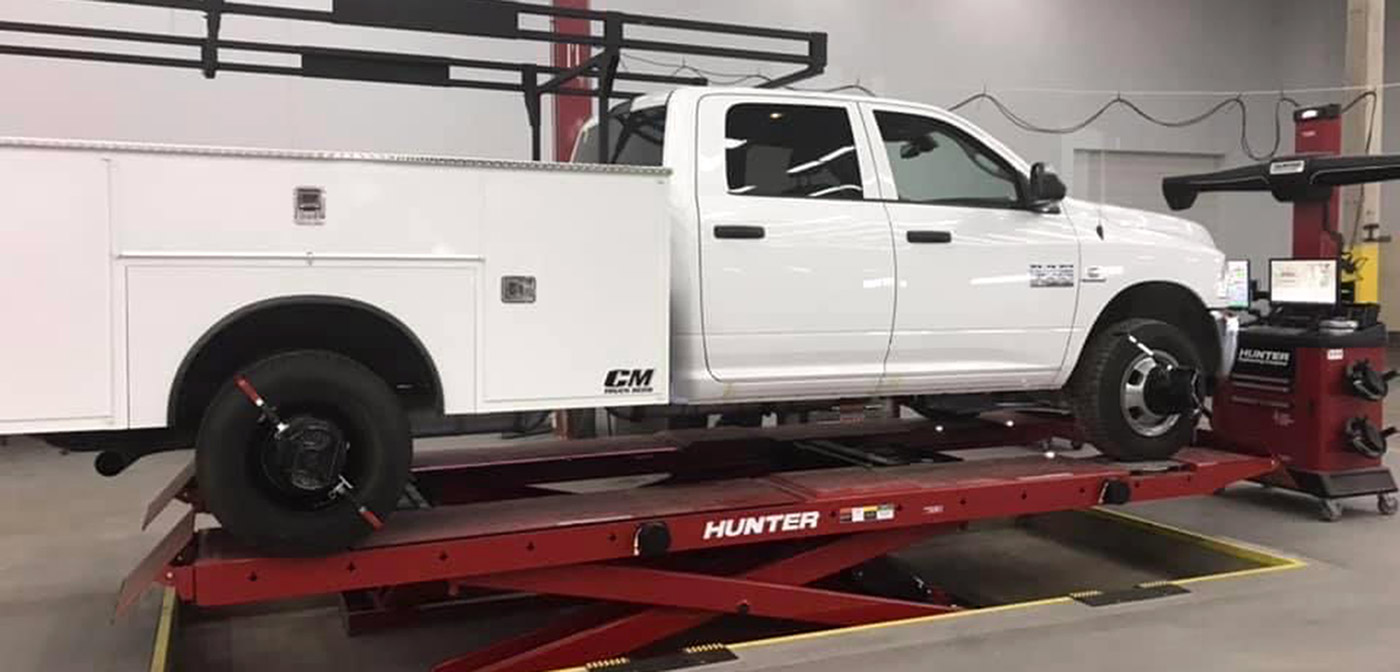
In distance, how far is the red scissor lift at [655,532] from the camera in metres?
3.62

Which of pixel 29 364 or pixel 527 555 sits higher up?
pixel 29 364

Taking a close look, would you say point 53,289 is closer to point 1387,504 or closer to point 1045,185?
point 1045,185

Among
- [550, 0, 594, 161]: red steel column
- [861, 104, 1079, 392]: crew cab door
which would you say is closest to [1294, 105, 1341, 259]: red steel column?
[861, 104, 1079, 392]: crew cab door

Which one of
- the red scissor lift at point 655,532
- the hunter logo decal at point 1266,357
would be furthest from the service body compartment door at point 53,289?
the hunter logo decal at point 1266,357

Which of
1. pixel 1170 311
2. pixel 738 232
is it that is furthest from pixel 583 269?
pixel 1170 311

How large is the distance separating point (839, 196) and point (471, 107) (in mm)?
7334

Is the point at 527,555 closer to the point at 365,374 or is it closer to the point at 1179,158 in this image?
the point at 365,374

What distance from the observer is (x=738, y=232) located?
4184 millimetres

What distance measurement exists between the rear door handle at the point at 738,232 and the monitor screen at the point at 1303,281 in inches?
164

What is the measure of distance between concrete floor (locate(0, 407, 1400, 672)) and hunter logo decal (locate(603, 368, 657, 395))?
972mm

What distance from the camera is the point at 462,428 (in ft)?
23.7

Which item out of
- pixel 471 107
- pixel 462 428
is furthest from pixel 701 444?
pixel 471 107

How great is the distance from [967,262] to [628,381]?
165cm

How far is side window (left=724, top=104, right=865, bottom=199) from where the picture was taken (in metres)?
4.38
